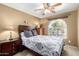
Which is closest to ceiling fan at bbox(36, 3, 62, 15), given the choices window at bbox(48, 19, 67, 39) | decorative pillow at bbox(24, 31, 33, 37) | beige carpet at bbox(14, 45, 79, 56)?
window at bbox(48, 19, 67, 39)

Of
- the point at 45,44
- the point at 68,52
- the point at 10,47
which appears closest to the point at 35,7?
the point at 45,44

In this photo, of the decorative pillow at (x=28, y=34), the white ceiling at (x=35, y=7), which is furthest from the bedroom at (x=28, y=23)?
the decorative pillow at (x=28, y=34)

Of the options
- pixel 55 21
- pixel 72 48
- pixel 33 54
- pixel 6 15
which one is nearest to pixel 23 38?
pixel 33 54

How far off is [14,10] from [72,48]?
1.18 metres

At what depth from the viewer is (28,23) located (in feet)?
5.73

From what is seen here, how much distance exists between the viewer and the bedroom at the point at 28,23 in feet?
5.32

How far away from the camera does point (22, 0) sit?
1.72m

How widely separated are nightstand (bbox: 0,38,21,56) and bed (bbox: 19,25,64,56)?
108mm

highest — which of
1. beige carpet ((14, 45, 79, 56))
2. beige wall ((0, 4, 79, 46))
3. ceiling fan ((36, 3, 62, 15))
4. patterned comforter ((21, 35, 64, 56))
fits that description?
ceiling fan ((36, 3, 62, 15))

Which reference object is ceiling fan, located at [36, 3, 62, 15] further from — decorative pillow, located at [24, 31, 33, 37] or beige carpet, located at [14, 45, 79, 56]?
beige carpet, located at [14, 45, 79, 56]

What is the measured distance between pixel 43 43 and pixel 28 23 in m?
0.45

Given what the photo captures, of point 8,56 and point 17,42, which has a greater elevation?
point 17,42

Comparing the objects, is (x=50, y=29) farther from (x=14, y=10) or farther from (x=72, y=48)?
(x=14, y=10)

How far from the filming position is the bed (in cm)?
161
